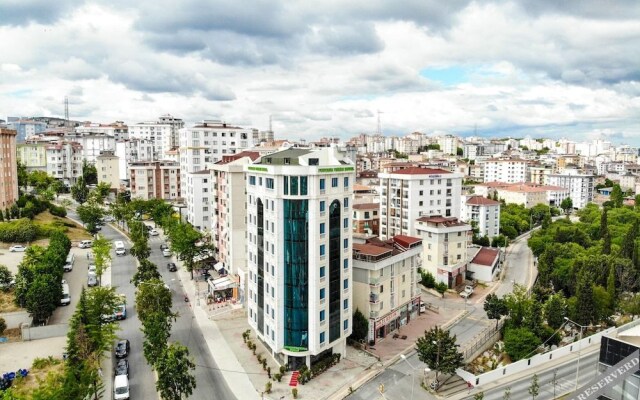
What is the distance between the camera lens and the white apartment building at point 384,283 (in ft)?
152

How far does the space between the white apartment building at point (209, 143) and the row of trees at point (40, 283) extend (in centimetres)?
4390

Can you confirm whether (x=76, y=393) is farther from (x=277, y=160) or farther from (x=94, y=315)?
(x=277, y=160)

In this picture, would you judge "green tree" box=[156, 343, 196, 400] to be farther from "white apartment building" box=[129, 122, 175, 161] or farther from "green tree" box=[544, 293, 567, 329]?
"white apartment building" box=[129, 122, 175, 161]

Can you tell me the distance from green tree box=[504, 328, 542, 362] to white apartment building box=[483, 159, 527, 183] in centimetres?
14003

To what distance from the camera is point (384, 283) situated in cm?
4734

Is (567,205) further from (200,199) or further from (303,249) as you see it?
(303,249)

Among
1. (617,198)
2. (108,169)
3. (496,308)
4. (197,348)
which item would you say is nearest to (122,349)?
(197,348)

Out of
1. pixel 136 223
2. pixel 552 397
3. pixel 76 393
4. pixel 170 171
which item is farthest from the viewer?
pixel 170 171

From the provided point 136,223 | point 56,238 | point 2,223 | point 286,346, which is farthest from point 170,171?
point 286,346

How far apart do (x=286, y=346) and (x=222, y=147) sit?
69477mm

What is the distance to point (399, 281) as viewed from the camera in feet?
164

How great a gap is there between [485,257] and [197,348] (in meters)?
45.0

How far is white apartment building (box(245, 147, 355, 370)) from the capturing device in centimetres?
3841

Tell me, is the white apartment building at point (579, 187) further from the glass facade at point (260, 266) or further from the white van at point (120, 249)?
the glass facade at point (260, 266)
